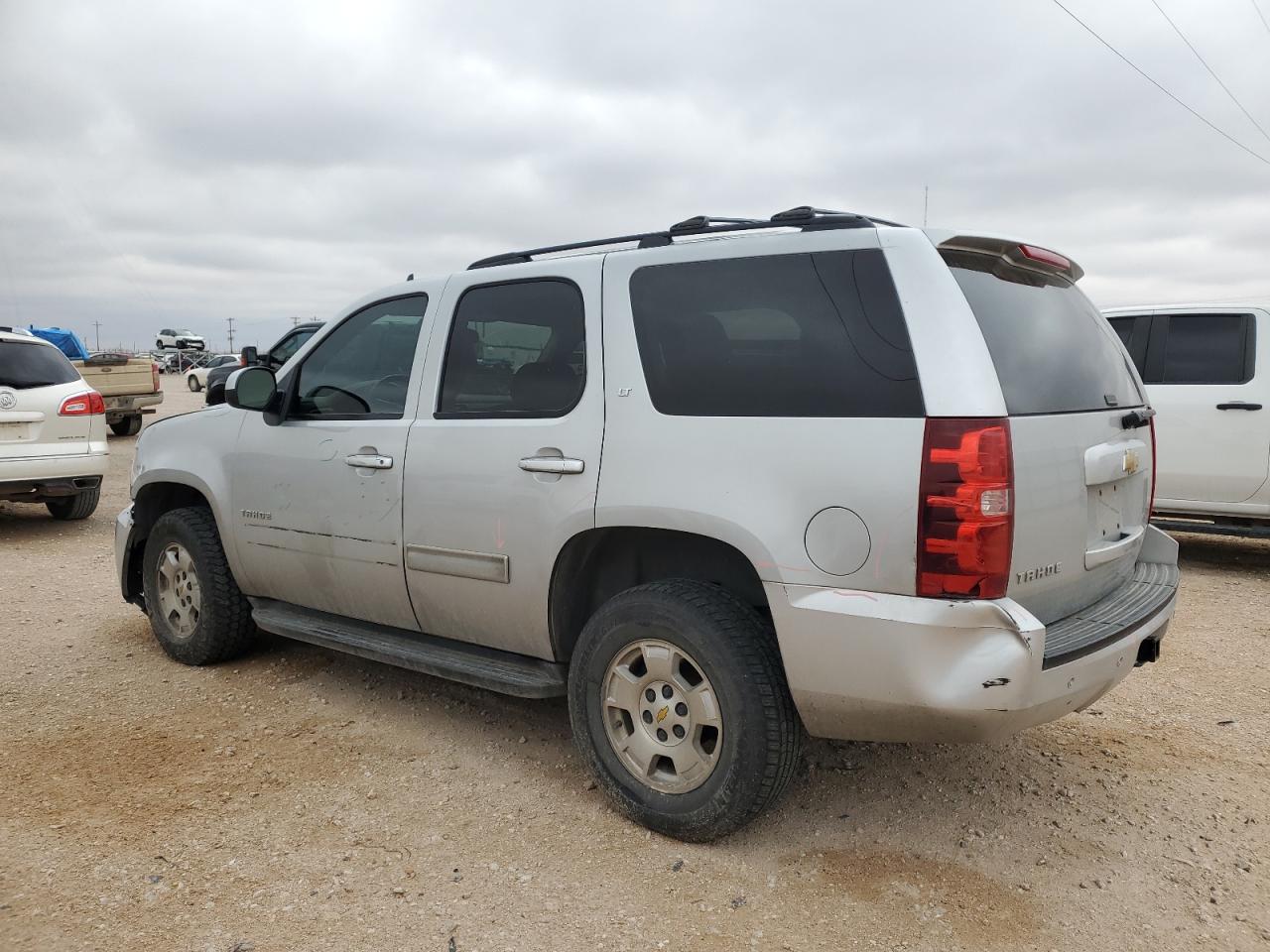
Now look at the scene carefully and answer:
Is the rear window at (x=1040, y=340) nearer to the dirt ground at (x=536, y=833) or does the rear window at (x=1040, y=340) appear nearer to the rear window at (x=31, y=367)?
the dirt ground at (x=536, y=833)

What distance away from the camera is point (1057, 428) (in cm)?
291

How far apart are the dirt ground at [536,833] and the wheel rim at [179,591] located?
0.30 metres

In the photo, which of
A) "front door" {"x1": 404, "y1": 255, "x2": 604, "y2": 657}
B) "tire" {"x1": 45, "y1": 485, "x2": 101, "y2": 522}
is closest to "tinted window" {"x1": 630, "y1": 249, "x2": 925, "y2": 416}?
"front door" {"x1": 404, "y1": 255, "x2": 604, "y2": 657}

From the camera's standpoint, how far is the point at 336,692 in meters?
4.67

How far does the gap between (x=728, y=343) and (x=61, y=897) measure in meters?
2.59

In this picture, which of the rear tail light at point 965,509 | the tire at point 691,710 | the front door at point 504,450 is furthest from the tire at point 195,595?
the rear tail light at point 965,509

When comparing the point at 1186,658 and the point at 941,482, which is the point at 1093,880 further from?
the point at 1186,658

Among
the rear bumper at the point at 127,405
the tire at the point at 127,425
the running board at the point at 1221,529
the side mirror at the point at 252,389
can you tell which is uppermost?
the side mirror at the point at 252,389

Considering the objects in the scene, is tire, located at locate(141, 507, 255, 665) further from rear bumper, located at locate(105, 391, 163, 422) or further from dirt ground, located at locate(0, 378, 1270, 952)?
rear bumper, located at locate(105, 391, 163, 422)

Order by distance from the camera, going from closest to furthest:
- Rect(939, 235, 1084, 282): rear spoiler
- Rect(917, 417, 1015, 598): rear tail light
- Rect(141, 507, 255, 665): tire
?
Rect(917, 417, 1015, 598): rear tail light
Rect(939, 235, 1084, 282): rear spoiler
Rect(141, 507, 255, 665): tire

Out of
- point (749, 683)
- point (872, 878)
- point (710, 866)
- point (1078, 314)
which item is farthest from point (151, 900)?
point (1078, 314)

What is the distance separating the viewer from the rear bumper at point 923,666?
2656 millimetres

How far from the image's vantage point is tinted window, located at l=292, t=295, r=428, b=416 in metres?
4.12

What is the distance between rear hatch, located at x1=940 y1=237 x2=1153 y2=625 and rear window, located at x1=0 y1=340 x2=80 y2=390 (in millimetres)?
8332
